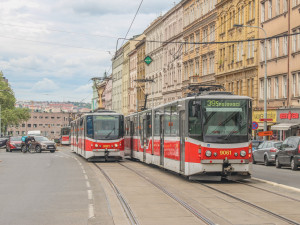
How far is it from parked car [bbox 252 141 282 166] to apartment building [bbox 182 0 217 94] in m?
26.7

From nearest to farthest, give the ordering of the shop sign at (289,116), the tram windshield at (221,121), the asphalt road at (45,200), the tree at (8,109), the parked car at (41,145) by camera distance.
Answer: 1. the asphalt road at (45,200)
2. the tram windshield at (221,121)
3. the shop sign at (289,116)
4. the parked car at (41,145)
5. the tree at (8,109)

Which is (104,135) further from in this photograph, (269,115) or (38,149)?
(38,149)

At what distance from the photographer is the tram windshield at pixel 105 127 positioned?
34438 mm

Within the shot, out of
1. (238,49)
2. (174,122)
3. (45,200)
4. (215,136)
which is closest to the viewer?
(45,200)

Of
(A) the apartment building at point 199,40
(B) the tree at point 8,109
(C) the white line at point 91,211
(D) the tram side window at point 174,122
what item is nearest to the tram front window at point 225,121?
(D) the tram side window at point 174,122

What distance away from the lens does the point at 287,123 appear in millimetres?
46562

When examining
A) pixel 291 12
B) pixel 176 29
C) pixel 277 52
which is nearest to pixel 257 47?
pixel 277 52

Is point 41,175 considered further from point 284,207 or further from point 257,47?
point 257,47

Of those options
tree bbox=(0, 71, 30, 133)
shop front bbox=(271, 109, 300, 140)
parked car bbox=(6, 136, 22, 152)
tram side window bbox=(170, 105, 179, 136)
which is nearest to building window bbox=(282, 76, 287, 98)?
shop front bbox=(271, 109, 300, 140)

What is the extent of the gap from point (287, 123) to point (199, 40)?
23.0 m

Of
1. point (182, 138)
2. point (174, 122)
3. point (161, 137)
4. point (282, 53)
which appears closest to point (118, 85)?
point (282, 53)

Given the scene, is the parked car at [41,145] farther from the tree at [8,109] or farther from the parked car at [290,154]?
the tree at [8,109]

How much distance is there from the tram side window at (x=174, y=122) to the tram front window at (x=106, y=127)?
11445 mm

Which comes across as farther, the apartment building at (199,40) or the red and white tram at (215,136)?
the apartment building at (199,40)
